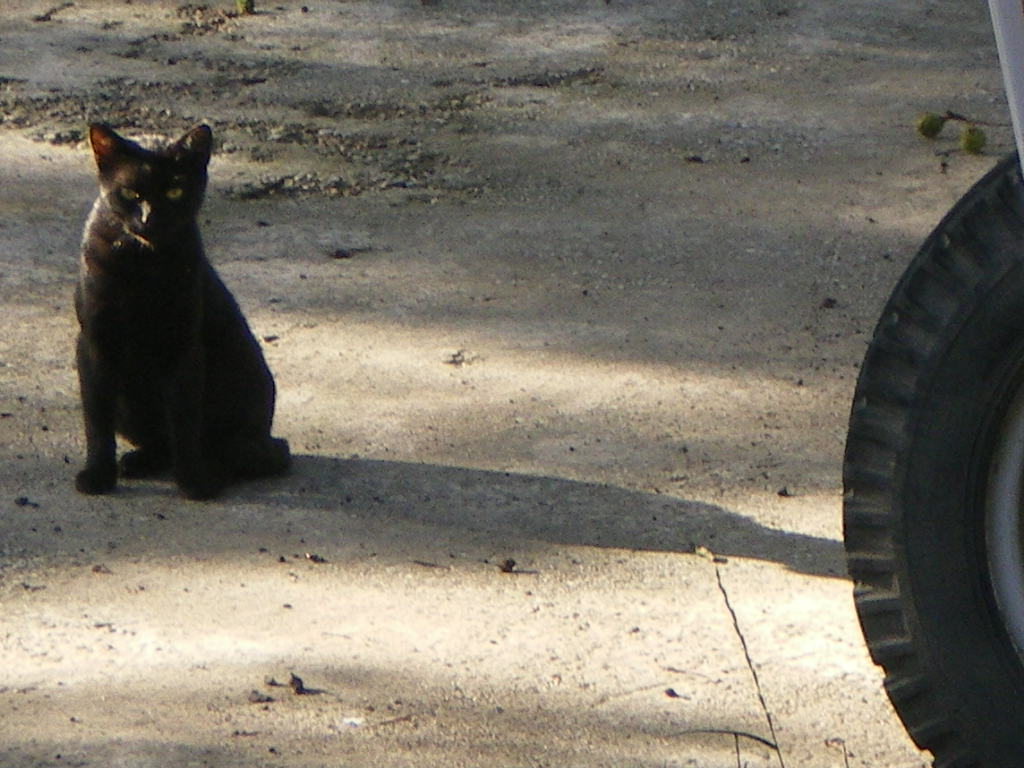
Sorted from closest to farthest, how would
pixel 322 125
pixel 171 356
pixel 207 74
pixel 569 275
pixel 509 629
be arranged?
pixel 509 629, pixel 171 356, pixel 569 275, pixel 322 125, pixel 207 74

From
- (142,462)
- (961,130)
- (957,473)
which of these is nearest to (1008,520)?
(957,473)

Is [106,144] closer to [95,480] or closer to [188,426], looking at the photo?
[188,426]

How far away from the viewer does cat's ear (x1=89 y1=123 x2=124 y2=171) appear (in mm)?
A: 3996

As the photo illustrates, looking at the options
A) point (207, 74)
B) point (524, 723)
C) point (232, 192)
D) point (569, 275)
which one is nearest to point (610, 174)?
point (569, 275)

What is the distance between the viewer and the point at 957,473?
2412 millimetres

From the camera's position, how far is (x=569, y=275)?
570 cm

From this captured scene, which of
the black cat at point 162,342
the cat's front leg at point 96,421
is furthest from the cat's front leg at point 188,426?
the cat's front leg at point 96,421

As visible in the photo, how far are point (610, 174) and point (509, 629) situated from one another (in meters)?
3.55

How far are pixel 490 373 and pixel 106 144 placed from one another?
142 centimetres

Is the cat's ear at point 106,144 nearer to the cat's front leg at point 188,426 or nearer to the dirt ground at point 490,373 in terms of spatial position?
the cat's front leg at point 188,426

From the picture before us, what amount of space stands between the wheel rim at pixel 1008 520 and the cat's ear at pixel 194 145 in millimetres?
2390

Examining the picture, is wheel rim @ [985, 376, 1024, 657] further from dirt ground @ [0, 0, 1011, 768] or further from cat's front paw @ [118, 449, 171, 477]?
cat's front paw @ [118, 449, 171, 477]

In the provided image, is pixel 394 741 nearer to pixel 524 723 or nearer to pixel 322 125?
pixel 524 723

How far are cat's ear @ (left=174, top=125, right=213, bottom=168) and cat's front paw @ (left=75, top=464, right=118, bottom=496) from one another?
0.81 meters
